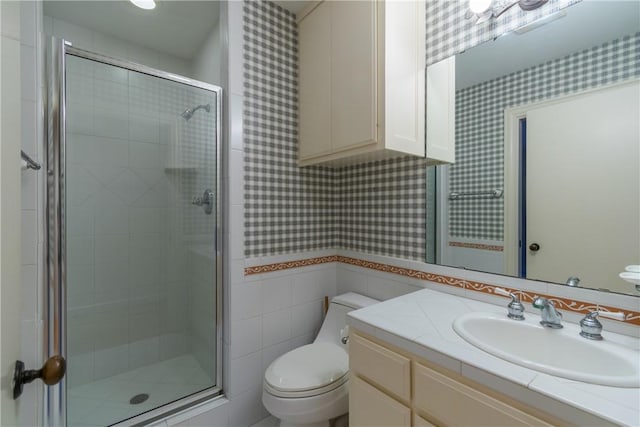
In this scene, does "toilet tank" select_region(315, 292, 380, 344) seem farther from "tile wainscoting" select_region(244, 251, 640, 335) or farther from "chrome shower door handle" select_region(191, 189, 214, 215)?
"chrome shower door handle" select_region(191, 189, 214, 215)

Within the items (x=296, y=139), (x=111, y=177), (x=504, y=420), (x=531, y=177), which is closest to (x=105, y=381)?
(x=111, y=177)

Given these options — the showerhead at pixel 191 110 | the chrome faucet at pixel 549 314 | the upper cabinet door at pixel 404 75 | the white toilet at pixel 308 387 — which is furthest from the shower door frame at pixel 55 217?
the chrome faucet at pixel 549 314

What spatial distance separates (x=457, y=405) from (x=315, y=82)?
155cm

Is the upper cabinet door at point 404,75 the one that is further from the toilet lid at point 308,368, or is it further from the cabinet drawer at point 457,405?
the toilet lid at point 308,368

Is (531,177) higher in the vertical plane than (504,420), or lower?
higher

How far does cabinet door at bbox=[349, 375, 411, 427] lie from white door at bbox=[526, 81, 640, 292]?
73cm

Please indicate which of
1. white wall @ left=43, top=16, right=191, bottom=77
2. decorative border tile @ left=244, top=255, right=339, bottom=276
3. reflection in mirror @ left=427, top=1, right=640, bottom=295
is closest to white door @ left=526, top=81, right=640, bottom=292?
reflection in mirror @ left=427, top=1, right=640, bottom=295

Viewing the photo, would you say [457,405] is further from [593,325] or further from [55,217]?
[55,217]

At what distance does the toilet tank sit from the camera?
1605 millimetres

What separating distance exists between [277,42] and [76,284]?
173 centimetres

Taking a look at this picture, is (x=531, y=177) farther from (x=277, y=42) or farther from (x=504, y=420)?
(x=277, y=42)

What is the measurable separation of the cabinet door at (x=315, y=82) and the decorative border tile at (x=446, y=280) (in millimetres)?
676

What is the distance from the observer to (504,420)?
67 cm

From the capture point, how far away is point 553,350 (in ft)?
2.98
